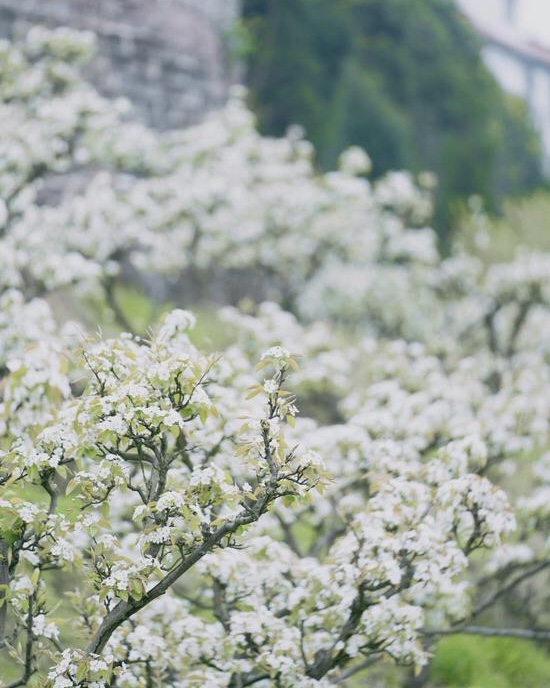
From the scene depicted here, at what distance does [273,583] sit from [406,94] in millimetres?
24092

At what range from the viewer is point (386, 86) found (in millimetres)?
28953

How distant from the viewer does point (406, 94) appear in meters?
29.5

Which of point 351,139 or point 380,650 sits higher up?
point 380,650

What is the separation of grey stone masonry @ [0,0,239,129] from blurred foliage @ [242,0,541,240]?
1.89 metres

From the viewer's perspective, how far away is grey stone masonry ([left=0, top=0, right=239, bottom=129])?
19906 millimetres

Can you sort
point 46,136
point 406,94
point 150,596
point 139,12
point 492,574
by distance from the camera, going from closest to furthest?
1. point 150,596
2. point 492,574
3. point 46,136
4. point 139,12
5. point 406,94

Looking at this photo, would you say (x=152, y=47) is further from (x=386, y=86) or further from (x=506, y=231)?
(x=386, y=86)

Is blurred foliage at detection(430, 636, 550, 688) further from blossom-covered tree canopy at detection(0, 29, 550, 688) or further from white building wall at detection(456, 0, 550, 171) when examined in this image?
white building wall at detection(456, 0, 550, 171)

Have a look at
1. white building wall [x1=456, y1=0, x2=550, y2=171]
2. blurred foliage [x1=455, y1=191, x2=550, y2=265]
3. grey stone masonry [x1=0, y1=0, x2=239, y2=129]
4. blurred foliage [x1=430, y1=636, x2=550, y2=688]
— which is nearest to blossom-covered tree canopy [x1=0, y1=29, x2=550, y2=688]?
blurred foliage [x1=430, y1=636, x2=550, y2=688]

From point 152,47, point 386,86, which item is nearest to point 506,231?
point 386,86

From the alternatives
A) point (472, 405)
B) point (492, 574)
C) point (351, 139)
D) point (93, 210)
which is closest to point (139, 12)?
point (351, 139)

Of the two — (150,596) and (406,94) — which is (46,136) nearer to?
(150,596)

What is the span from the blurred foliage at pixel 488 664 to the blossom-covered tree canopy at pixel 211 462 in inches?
15.8

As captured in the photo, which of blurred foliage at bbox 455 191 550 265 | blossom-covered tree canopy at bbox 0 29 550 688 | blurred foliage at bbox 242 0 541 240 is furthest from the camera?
blurred foliage at bbox 242 0 541 240
